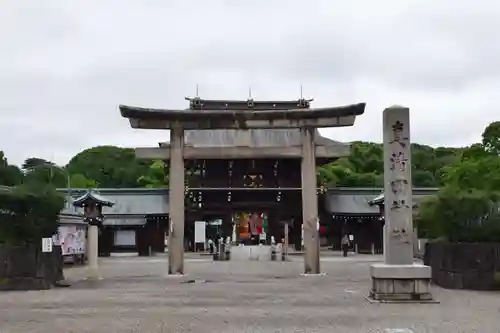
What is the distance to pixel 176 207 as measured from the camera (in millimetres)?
24547

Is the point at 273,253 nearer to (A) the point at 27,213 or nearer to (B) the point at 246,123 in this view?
(B) the point at 246,123

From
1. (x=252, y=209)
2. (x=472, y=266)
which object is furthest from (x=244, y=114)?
(x=252, y=209)

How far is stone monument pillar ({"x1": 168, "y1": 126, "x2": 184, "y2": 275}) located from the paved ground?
3266 millimetres

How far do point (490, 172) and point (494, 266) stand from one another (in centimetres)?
636

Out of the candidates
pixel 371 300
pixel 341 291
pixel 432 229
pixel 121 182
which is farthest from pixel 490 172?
pixel 121 182

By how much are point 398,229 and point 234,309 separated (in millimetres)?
4255

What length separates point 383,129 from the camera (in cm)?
1556

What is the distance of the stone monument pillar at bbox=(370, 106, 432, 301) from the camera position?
47.3 feet

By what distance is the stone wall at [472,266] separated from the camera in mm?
17734

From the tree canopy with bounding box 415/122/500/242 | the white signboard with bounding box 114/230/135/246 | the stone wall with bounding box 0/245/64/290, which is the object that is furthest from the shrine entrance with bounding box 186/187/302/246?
the stone wall with bounding box 0/245/64/290

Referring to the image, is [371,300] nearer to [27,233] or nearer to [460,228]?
[460,228]

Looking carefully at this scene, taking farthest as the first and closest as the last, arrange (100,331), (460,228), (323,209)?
(323,209), (460,228), (100,331)

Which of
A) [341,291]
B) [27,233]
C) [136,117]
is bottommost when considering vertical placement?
[341,291]

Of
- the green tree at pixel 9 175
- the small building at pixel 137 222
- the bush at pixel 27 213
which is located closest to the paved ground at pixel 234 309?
the bush at pixel 27 213
